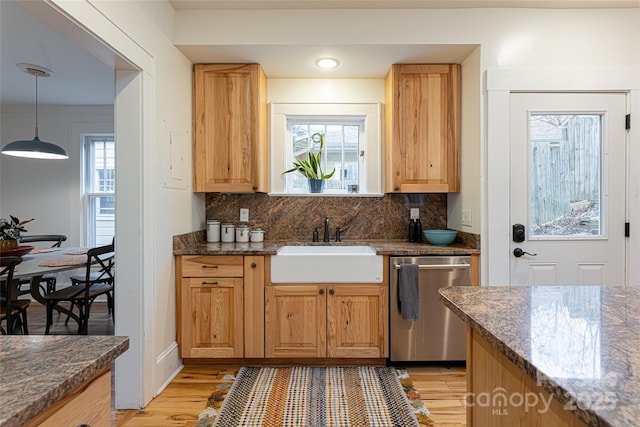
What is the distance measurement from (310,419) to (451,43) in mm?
2576

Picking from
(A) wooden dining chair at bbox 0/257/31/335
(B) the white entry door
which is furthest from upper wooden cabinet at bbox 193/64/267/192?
(B) the white entry door

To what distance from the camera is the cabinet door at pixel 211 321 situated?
2402 millimetres

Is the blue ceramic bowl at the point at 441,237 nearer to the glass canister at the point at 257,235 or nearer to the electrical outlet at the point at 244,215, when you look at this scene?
the glass canister at the point at 257,235

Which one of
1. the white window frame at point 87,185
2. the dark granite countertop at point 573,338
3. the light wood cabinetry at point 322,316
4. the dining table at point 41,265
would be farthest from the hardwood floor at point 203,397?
the white window frame at point 87,185

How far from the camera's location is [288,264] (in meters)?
2.40

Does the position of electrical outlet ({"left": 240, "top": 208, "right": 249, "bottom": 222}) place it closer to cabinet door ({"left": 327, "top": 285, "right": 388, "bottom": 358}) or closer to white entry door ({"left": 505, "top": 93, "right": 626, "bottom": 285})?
cabinet door ({"left": 327, "top": 285, "right": 388, "bottom": 358})

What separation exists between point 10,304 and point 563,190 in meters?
4.02

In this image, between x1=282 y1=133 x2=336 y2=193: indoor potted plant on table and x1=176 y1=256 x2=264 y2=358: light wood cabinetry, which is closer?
x1=176 y1=256 x2=264 y2=358: light wood cabinetry

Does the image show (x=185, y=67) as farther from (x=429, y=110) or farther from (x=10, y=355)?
(x=10, y=355)

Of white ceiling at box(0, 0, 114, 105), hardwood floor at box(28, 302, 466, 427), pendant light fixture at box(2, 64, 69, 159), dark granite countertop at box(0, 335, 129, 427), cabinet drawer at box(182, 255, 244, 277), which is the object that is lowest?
hardwood floor at box(28, 302, 466, 427)

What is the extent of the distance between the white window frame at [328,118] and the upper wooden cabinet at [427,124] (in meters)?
0.32

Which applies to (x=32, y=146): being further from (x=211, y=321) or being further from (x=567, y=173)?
(x=567, y=173)

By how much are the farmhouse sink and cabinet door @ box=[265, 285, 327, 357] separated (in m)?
0.07

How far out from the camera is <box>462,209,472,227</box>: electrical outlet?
2.53 m
